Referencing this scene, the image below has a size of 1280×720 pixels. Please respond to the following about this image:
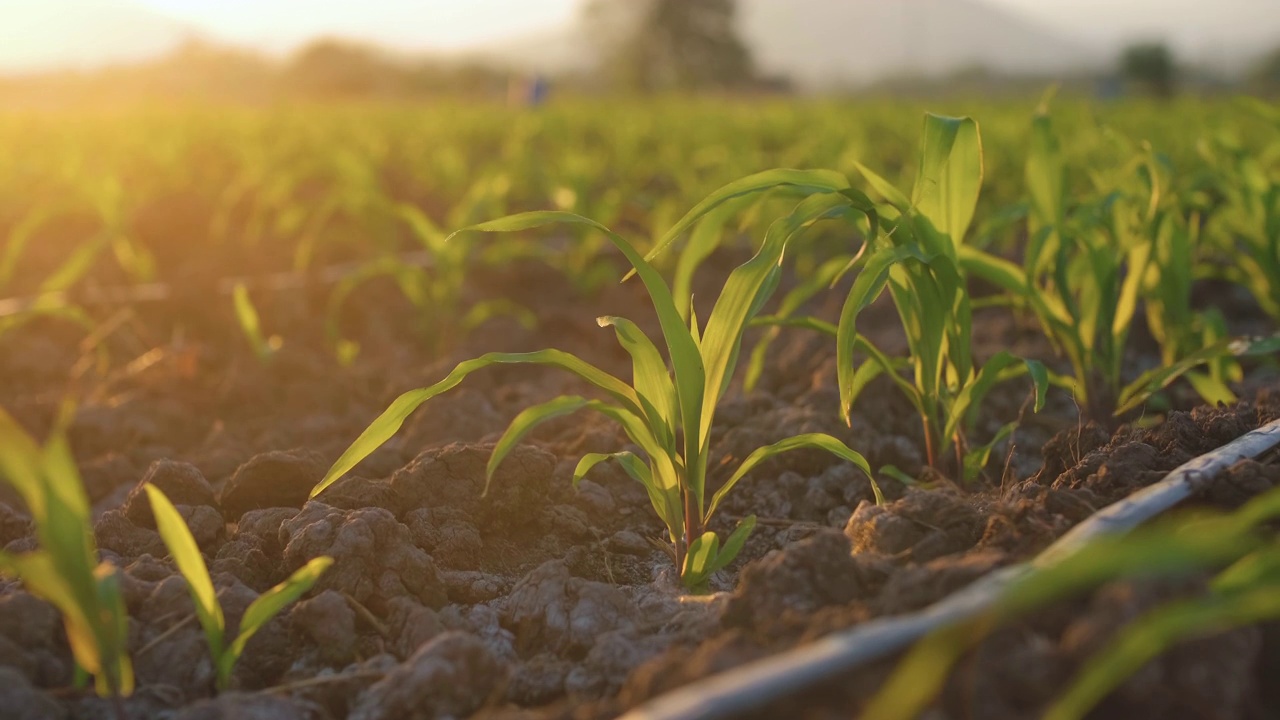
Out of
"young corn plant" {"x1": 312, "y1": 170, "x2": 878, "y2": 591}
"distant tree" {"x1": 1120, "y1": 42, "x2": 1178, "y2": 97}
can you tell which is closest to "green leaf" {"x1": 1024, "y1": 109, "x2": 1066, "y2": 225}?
"young corn plant" {"x1": 312, "y1": 170, "x2": 878, "y2": 591}

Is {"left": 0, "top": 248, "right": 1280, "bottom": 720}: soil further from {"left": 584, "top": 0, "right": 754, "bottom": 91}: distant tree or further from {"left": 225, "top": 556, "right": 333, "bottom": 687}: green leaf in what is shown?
{"left": 584, "top": 0, "right": 754, "bottom": 91}: distant tree

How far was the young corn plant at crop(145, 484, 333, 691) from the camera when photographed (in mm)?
1179

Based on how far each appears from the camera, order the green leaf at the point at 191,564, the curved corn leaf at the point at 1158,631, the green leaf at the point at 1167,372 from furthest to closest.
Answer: the green leaf at the point at 1167,372 → the green leaf at the point at 191,564 → the curved corn leaf at the point at 1158,631

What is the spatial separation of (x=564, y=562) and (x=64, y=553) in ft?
2.79

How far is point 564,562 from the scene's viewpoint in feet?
5.63

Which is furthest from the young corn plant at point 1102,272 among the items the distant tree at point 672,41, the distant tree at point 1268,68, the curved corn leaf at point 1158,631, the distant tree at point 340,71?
the distant tree at point 672,41

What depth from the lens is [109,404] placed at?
9.27 ft

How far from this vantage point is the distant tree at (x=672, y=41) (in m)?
44.2

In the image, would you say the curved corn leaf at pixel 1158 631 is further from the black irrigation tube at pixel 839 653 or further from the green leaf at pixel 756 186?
the green leaf at pixel 756 186

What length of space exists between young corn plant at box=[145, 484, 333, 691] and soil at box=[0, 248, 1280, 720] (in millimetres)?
59

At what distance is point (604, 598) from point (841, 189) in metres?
0.72

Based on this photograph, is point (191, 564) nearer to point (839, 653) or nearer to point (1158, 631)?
point (839, 653)

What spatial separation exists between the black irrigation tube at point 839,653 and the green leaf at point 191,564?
57 centimetres

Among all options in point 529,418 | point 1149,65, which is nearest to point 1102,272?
point 529,418
